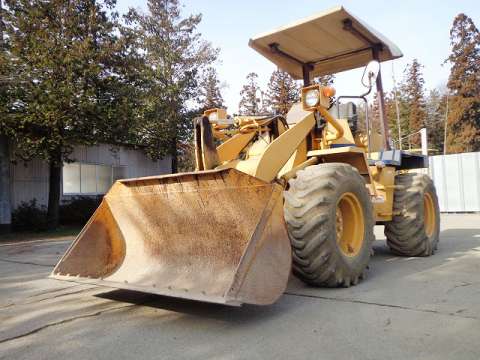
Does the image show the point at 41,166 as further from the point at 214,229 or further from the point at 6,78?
the point at 214,229

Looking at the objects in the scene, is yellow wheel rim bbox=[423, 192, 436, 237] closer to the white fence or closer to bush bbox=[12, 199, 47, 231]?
the white fence

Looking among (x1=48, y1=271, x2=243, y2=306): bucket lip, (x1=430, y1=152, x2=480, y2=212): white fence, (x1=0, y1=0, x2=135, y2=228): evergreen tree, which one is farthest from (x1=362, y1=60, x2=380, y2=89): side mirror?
(x1=430, y1=152, x2=480, y2=212): white fence

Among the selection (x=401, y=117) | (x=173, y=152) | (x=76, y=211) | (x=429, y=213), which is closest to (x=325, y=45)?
(x=429, y=213)

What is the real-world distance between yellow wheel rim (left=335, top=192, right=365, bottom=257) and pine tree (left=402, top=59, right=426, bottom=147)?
39499 millimetres

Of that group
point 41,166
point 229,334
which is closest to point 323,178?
point 229,334

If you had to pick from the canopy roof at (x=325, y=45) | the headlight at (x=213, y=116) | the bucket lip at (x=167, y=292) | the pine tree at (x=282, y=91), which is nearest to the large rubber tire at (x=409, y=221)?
the canopy roof at (x=325, y=45)

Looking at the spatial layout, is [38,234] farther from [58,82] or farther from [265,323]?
[265,323]

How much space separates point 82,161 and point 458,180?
1438 centimetres

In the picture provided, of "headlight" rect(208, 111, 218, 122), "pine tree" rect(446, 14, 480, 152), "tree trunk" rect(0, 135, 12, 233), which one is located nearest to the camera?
"headlight" rect(208, 111, 218, 122)

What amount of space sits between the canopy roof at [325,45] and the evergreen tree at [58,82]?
881 centimetres

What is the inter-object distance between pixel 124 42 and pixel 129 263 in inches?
515

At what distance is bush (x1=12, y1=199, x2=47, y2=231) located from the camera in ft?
49.6

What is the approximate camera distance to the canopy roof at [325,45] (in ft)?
18.9

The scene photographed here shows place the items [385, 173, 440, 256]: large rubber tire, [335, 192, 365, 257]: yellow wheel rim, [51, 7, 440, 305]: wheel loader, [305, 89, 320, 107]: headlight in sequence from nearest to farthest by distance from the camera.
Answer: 1. [51, 7, 440, 305]: wheel loader
2. [335, 192, 365, 257]: yellow wheel rim
3. [305, 89, 320, 107]: headlight
4. [385, 173, 440, 256]: large rubber tire
